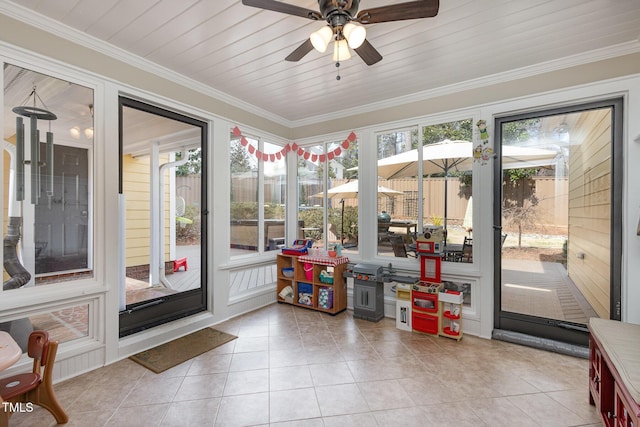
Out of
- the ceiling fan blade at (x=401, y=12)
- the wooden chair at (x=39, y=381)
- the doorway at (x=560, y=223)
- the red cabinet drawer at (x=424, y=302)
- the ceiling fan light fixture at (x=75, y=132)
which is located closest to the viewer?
the ceiling fan blade at (x=401, y=12)

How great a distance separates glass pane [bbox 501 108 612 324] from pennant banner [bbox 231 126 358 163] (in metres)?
1.84

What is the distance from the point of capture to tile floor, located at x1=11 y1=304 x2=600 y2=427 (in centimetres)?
186

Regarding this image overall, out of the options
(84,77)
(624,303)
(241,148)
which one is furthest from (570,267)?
(84,77)

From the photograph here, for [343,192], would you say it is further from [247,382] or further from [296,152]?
[247,382]

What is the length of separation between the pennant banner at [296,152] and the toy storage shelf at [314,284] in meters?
1.42

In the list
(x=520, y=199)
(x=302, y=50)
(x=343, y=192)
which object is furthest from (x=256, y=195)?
(x=520, y=199)

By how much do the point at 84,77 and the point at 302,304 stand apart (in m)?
3.26

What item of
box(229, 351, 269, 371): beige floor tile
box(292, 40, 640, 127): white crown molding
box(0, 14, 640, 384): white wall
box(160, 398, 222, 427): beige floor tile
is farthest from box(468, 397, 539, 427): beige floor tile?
box(292, 40, 640, 127): white crown molding

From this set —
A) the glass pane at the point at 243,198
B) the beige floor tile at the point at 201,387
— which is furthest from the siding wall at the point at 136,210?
the beige floor tile at the point at 201,387

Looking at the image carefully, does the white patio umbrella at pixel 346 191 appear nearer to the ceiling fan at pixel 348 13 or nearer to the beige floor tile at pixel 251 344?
the beige floor tile at pixel 251 344

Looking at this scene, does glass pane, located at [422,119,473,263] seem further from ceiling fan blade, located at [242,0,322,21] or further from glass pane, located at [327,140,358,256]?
ceiling fan blade, located at [242,0,322,21]

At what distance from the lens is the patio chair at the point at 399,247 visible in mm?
3660

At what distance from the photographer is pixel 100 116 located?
2.46 meters

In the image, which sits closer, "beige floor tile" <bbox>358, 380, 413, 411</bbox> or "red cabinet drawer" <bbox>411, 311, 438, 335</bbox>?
"beige floor tile" <bbox>358, 380, 413, 411</bbox>
